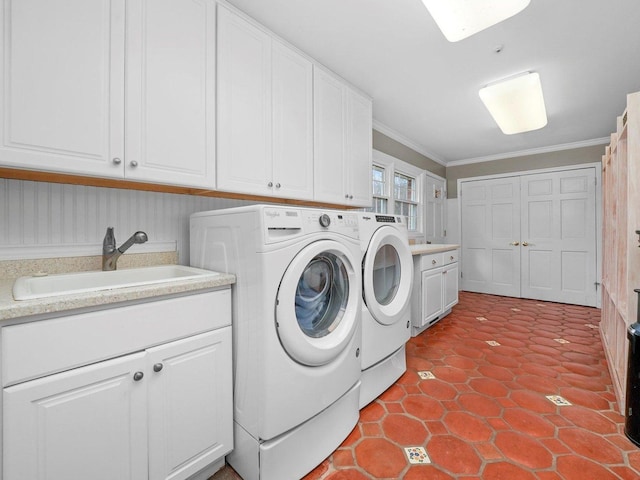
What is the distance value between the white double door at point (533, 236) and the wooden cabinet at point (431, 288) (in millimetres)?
1857

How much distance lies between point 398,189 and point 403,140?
67cm

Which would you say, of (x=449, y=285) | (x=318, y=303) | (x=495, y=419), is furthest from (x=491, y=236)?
(x=318, y=303)

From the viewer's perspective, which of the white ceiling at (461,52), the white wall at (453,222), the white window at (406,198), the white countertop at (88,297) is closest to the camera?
the white countertop at (88,297)

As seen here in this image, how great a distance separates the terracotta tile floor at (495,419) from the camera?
1272 millimetres

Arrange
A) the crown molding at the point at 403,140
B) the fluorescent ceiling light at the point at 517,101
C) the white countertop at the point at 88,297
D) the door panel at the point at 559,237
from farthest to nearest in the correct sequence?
the door panel at the point at 559,237 → the crown molding at the point at 403,140 → the fluorescent ceiling light at the point at 517,101 → the white countertop at the point at 88,297

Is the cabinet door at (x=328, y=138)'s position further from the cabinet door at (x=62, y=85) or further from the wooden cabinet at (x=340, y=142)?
the cabinet door at (x=62, y=85)

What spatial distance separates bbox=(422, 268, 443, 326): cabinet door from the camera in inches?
108

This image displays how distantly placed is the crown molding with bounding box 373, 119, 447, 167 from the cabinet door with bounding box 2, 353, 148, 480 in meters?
3.27

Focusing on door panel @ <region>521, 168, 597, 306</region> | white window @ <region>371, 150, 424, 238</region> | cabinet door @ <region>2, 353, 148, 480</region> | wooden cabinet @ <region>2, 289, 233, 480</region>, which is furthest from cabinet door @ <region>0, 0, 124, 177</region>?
door panel @ <region>521, 168, 597, 306</region>

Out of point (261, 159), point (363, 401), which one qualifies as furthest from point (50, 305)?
point (363, 401)

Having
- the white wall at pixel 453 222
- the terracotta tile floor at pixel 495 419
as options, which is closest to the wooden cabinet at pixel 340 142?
the terracotta tile floor at pixel 495 419

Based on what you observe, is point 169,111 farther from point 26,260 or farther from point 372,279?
point 372,279

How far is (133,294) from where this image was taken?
0.96 meters

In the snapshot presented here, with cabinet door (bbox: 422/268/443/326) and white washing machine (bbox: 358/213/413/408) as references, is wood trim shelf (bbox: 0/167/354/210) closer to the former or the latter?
white washing machine (bbox: 358/213/413/408)
